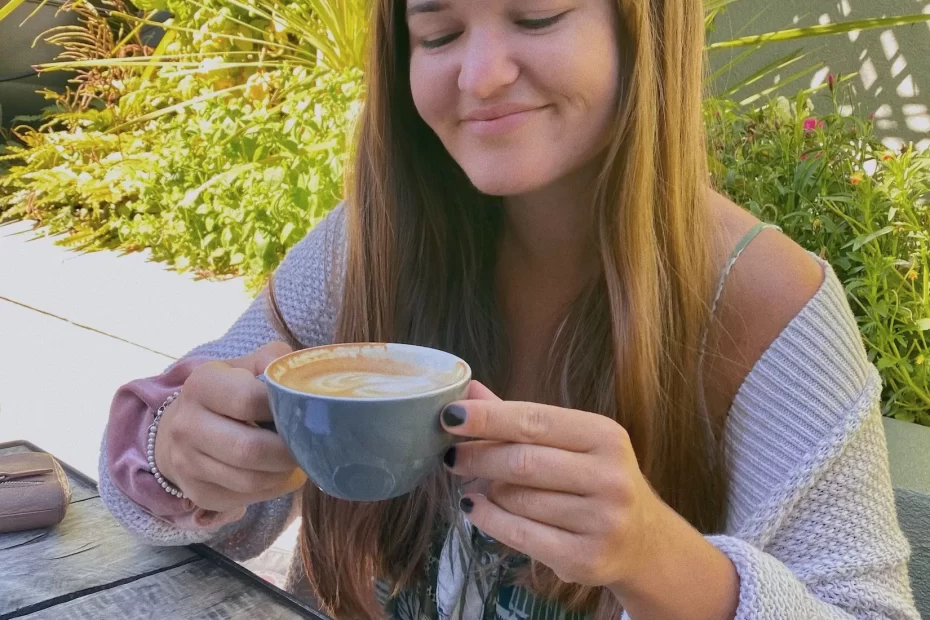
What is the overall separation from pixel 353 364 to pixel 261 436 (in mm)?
124

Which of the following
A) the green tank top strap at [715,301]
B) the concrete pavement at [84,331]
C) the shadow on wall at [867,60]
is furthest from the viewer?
the concrete pavement at [84,331]

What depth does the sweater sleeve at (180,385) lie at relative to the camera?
3.43 ft

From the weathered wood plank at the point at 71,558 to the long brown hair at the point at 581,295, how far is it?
0.99 feet

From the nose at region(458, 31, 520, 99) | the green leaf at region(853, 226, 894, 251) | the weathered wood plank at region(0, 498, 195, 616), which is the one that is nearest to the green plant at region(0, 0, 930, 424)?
the green leaf at region(853, 226, 894, 251)

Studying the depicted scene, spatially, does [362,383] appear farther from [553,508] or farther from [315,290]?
[315,290]

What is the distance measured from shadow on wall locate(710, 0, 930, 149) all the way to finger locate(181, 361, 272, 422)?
2553 mm

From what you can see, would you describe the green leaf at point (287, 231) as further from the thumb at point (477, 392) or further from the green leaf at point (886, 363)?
the thumb at point (477, 392)

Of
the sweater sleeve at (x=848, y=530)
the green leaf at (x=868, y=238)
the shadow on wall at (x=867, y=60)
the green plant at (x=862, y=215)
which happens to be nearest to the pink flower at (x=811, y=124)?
the green plant at (x=862, y=215)

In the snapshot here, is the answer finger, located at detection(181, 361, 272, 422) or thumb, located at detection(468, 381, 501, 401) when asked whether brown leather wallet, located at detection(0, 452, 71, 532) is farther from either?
thumb, located at detection(468, 381, 501, 401)

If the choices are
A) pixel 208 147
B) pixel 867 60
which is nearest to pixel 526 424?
pixel 867 60

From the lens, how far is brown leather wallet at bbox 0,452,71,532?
3.46ft

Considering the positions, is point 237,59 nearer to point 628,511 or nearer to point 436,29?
point 436,29

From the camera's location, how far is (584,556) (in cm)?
73

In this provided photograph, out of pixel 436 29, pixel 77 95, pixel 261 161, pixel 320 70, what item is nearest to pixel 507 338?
pixel 436 29
